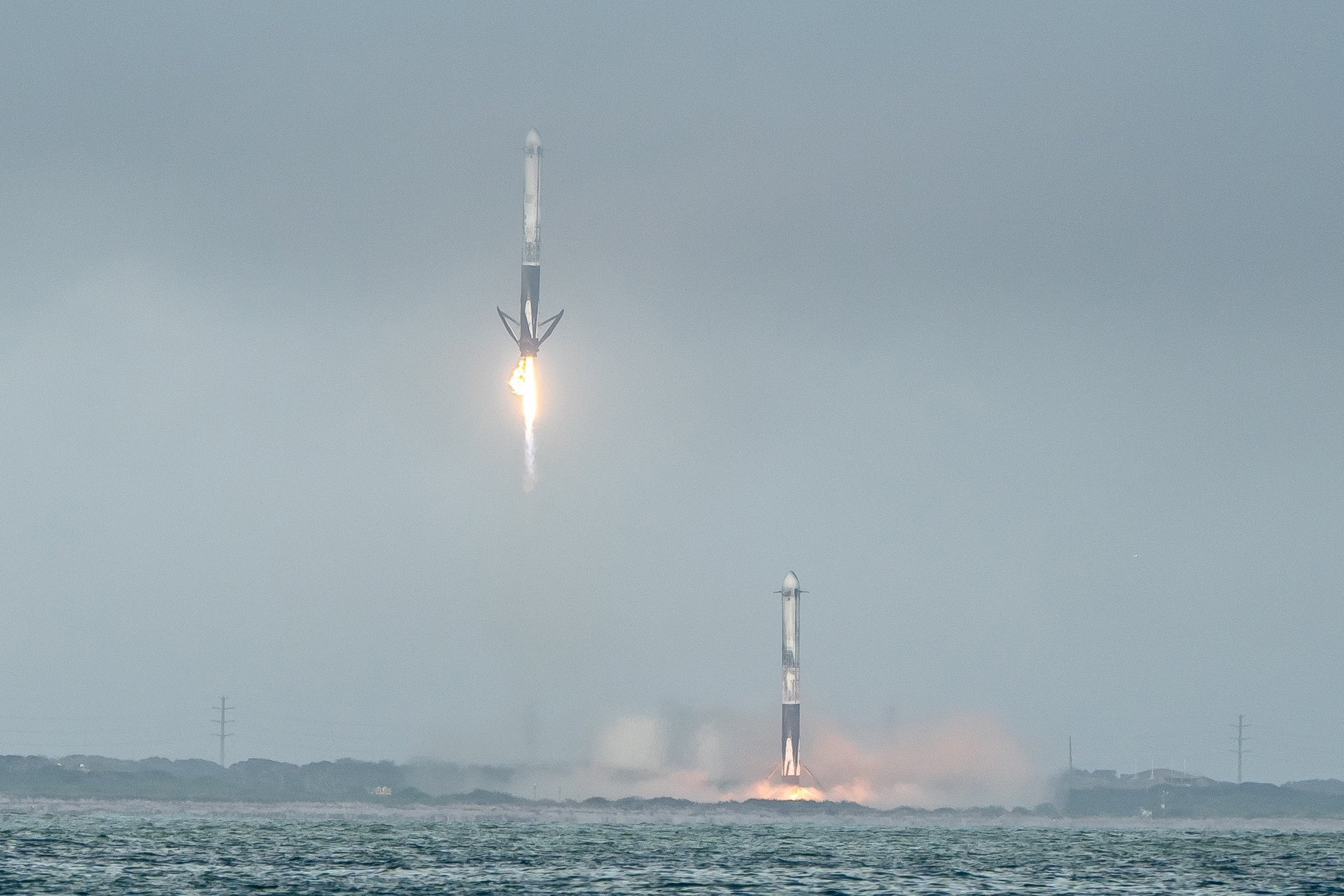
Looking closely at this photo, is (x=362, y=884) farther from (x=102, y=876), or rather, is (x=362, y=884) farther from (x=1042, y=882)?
(x=1042, y=882)

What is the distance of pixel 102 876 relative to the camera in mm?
144250

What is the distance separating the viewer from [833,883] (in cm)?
14475

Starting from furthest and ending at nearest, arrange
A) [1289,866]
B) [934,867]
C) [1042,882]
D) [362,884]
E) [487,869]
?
[1289,866] < [934,867] < [487,869] < [1042,882] < [362,884]

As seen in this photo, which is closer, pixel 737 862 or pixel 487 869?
pixel 487 869

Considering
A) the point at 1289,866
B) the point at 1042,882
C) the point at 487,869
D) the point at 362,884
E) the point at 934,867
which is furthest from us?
the point at 1289,866

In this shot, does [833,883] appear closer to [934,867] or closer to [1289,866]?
[934,867]

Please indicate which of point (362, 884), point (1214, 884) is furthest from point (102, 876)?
point (1214, 884)

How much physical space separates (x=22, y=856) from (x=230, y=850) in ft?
79.9

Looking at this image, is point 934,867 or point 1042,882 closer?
point 1042,882

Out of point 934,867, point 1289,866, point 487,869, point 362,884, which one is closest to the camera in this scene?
point 362,884

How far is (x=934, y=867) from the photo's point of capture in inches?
6786

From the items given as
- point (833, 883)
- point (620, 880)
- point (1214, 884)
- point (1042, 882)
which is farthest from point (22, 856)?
point (1214, 884)

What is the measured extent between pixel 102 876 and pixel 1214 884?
285ft

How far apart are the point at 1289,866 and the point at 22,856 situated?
395 ft
